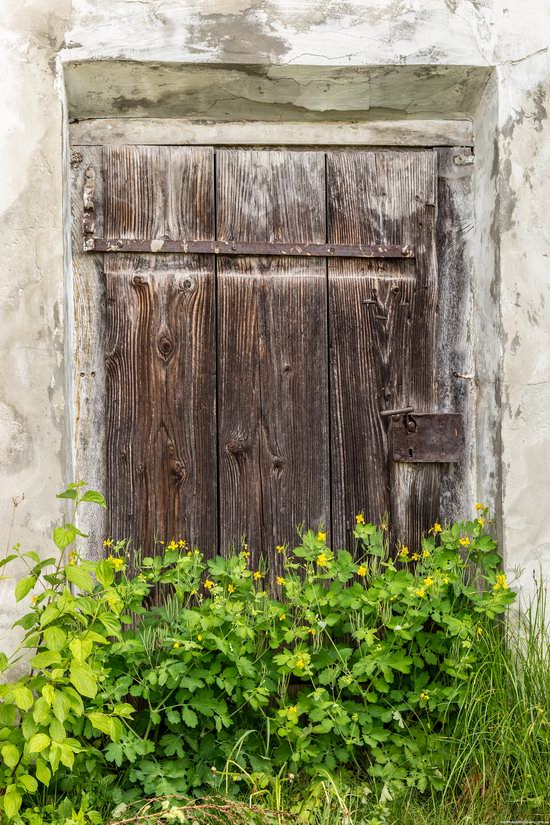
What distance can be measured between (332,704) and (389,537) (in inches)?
25.8

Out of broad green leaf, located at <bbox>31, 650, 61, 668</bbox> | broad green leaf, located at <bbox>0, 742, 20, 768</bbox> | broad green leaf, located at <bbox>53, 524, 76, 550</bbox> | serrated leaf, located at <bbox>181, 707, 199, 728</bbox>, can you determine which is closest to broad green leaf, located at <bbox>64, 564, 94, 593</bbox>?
broad green leaf, located at <bbox>53, 524, 76, 550</bbox>

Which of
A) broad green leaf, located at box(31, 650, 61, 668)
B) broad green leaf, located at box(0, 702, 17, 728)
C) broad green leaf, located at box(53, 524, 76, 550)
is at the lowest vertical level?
broad green leaf, located at box(0, 702, 17, 728)

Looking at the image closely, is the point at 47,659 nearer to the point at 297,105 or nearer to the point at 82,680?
the point at 82,680

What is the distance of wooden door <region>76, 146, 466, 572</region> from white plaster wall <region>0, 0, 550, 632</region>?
0.23 m

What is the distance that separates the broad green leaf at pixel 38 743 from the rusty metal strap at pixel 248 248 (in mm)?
1523

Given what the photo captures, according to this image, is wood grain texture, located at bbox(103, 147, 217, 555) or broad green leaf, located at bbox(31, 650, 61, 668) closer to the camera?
broad green leaf, located at bbox(31, 650, 61, 668)

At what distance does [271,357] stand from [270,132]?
0.79 m

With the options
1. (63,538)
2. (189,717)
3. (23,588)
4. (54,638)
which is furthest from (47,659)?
(189,717)

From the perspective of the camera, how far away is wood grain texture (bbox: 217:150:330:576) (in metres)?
2.65

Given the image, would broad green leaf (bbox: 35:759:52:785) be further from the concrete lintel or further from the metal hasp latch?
the concrete lintel

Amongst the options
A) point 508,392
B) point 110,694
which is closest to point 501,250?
point 508,392

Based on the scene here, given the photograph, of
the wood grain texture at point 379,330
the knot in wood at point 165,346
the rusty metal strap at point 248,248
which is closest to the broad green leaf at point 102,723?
the wood grain texture at point 379,330

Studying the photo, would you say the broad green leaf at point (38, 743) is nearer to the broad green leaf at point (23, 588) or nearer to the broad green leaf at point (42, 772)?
the broad green leaf at point (42, 772)

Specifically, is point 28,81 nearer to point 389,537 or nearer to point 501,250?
point 501,250
